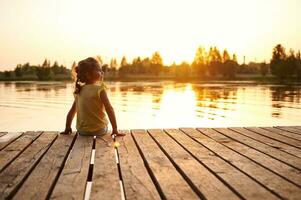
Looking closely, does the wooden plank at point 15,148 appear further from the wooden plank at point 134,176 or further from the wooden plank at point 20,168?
the wooden plank at point 134,176

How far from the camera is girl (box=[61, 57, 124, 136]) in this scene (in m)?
5.56

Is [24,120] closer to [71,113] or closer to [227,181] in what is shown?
[71,113]

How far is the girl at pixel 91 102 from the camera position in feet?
18.2

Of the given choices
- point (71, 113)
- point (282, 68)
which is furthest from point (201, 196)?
point (282, 68)

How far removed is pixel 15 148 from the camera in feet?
15.4

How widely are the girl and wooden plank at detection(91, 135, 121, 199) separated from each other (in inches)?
31.8

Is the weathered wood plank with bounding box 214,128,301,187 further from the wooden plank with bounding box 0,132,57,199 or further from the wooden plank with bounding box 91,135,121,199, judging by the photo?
the wooden plank with bounding box 0,132,57,199

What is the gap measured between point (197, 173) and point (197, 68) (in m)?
123

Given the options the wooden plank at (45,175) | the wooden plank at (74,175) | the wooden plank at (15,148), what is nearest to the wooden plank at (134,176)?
the wooden plank at (74,175)

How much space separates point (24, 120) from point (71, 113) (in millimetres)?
12741

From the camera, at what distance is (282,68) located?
300ft

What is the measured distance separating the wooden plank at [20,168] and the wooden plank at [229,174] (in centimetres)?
187

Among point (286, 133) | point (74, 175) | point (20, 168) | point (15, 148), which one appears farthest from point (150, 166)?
point (286, 133)

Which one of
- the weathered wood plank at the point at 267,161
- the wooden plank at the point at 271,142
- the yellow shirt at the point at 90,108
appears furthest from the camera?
the yellow shirt at the point at 90,108
